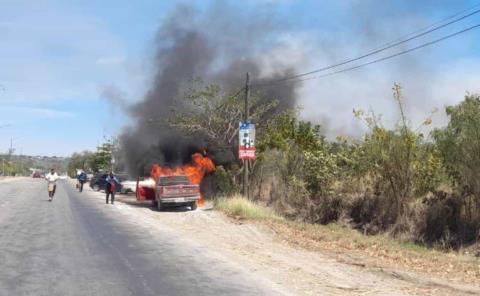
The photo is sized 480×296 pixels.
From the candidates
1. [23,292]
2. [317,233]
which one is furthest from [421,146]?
[23,292]

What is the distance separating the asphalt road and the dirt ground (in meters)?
0.51

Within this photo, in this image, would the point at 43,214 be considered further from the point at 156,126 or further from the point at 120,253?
the point at 156,126

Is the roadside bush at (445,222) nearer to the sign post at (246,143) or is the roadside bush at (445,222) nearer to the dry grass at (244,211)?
the dry grass at (244,211)

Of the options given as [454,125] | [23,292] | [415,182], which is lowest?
[23,292]

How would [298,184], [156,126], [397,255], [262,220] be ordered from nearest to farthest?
1. [397,255]
2. [262,220]
3. [298,184]
4. [156,126]

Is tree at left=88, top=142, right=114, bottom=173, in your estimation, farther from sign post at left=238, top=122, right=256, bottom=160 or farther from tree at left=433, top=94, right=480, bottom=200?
tree at left=433, top=94, right=480, bottom=200

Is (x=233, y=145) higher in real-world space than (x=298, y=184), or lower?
higher

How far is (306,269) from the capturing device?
36.0 feet

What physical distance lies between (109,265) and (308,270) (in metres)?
3.45

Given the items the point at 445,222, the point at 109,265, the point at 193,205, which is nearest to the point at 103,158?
the point at 193,205

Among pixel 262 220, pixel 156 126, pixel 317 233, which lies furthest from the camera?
pixel 156 126

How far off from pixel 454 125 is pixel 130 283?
39.4 ft

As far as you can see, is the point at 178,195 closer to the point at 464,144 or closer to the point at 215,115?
the point at 215,115

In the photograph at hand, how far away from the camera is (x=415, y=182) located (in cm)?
2034
